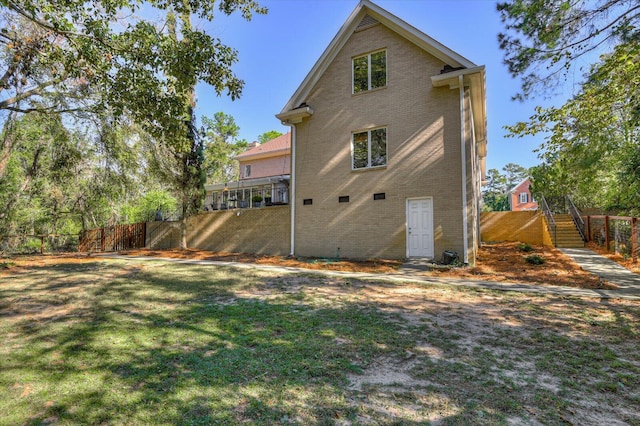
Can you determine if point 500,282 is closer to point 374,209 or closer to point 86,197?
point 374,209

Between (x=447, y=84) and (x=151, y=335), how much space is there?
11035 mm

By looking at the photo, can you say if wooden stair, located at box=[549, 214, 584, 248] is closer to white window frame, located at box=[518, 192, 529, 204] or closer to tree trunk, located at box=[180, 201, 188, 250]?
tree trunk, located at box=[180, 201, 188, 250]

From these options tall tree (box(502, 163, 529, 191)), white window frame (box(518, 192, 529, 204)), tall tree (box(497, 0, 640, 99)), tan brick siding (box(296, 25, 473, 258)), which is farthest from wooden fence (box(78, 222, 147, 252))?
tall tree (box(502, 163, 529, 191))

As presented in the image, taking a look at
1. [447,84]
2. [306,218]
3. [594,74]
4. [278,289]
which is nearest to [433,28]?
[447,84]

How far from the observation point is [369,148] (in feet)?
39.9

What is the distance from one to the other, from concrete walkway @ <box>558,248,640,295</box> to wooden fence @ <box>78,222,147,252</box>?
21.4m

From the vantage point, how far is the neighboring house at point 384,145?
1062 centimetres

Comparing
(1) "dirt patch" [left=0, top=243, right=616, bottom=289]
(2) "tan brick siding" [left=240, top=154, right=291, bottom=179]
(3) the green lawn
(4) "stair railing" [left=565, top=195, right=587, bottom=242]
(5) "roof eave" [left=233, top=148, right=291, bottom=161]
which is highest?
(5) "roof eave" [left=233, top=148, right=291, bottom=161]

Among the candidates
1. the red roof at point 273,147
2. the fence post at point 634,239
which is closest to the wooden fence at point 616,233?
the fence post at point 634,239

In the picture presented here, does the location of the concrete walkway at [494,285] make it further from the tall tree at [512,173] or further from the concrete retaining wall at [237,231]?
the tall tree at [512,173]

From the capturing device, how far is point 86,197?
1647 cm

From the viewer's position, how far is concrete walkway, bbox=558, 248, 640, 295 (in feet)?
22.5

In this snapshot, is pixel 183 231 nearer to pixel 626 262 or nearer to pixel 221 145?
pixel 626 262

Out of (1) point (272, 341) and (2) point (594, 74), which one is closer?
(1) point (272, 341)
